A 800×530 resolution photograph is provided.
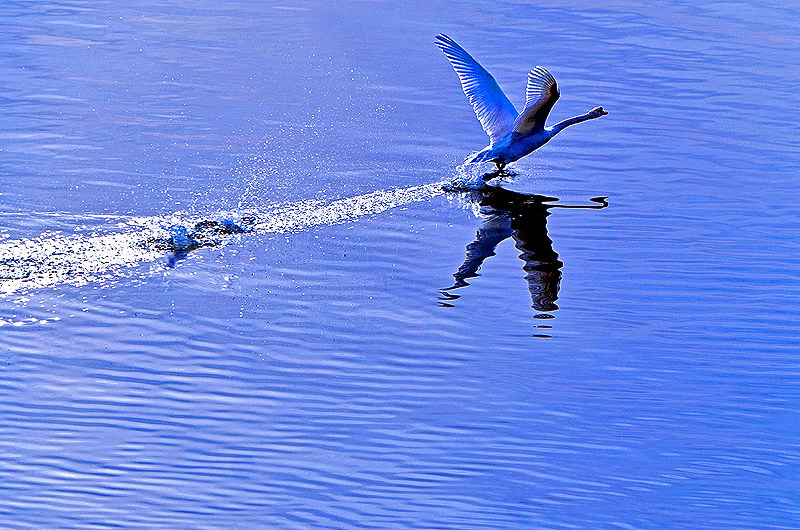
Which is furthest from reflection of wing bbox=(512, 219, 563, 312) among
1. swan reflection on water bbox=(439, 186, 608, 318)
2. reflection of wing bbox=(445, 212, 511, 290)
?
reflection of wing bbox=(445, 212, 511, 290)

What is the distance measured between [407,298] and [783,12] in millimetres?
14093

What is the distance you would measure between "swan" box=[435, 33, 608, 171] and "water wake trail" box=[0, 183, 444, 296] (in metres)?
1.48

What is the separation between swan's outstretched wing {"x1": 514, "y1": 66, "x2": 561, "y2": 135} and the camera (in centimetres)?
1262

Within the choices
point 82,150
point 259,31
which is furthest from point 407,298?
point 259,31

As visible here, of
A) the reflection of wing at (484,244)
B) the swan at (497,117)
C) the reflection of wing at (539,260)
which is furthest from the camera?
the swan at (497,117)

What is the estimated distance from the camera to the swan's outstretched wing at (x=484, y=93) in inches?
529

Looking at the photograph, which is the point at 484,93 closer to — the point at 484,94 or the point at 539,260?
the point at 484,94

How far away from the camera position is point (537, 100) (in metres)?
13.0

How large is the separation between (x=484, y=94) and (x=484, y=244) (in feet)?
8.40

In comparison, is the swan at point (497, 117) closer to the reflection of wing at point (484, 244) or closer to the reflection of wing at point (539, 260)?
the reflection of wing at point (484, 244)

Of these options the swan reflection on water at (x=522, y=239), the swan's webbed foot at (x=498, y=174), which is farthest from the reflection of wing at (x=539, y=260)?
the swan's webbed foot at (x=498, y=174)

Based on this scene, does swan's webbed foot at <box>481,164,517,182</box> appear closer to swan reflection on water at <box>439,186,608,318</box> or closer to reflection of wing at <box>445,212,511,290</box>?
swan reflection on water at <box>439,186,608,318</box>

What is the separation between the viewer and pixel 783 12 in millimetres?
21703

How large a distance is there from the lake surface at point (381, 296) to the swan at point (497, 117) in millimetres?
389
